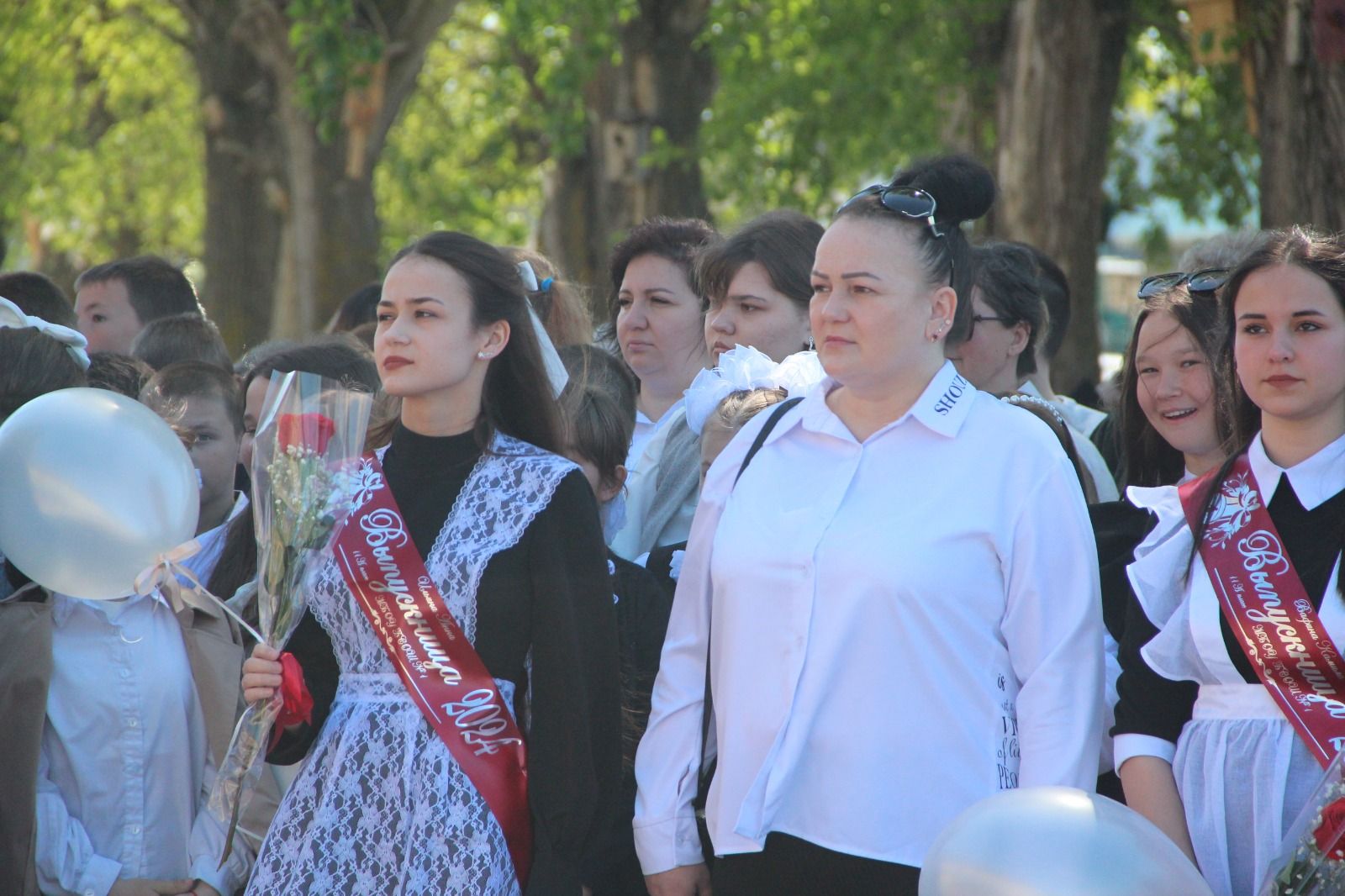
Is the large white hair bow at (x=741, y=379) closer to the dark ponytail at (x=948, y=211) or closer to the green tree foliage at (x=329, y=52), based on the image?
the dark ponytail at (x=948, y=211)

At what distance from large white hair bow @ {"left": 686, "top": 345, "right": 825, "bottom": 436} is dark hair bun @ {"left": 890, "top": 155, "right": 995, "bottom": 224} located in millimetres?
870

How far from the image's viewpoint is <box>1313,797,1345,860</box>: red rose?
2.66m

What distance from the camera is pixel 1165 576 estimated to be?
3.14 metres

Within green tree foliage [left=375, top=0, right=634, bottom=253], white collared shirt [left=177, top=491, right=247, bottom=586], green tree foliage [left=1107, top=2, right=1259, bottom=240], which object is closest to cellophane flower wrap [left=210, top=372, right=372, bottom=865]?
white collared shirt [left=177, top=491, right=247, bottom=586]

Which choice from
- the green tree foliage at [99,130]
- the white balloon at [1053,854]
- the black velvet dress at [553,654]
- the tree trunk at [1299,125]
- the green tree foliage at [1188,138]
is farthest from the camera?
the green tree foliage at [99,130]

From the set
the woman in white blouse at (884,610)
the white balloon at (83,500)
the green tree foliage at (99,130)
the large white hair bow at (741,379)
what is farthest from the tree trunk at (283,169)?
the woman in white blouse at (884,610)

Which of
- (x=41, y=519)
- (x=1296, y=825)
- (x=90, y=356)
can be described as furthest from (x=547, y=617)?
(x=90, y=356)

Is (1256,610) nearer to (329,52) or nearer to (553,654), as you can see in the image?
(553,654)

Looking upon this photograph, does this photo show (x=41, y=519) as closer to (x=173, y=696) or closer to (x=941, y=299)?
Result: (x=173, y=696)

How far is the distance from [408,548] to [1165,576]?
1494mm

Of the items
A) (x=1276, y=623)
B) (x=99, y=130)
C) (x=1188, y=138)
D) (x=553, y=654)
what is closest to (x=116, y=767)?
(x=553, y=654)

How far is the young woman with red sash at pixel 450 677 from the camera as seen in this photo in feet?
10.5

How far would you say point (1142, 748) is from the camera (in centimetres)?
309

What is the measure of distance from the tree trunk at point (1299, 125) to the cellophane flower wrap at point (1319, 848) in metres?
5.26
